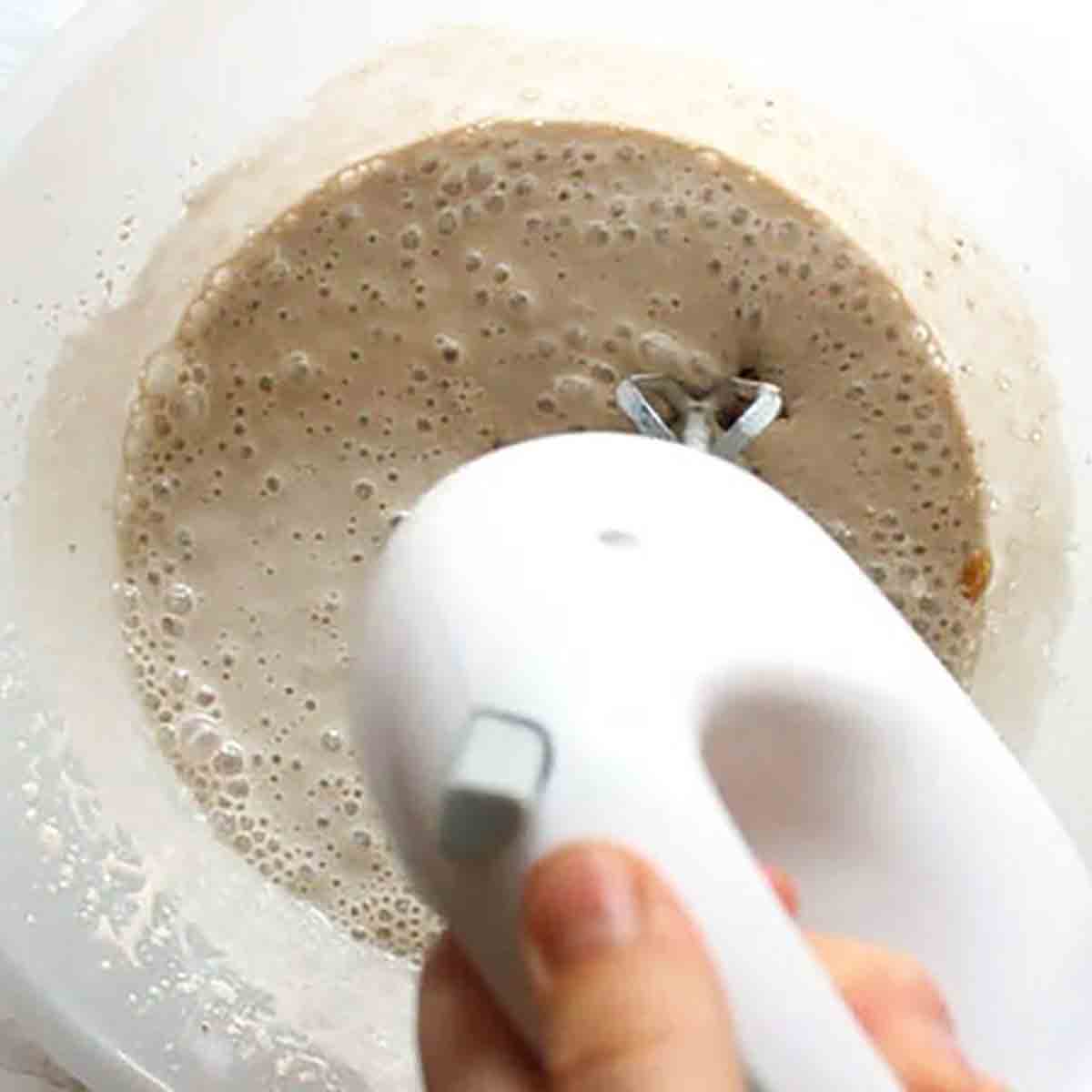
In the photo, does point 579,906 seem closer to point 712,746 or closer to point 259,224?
point 712,746

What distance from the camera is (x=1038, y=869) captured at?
469 mm

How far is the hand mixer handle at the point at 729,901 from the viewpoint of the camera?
379mm

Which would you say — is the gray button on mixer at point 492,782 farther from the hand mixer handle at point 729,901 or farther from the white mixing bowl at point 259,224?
the white mixing bowl at point 259,224

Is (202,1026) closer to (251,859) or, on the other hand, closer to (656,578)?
(251,859)

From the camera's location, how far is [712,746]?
449 millimetres

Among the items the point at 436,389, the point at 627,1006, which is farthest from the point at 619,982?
the point at 436,389

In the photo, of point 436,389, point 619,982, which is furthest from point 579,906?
point 436,389

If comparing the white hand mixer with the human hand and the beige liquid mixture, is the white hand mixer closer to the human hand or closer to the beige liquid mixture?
the human hand

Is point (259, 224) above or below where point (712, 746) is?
above

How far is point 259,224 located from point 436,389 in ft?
0.32

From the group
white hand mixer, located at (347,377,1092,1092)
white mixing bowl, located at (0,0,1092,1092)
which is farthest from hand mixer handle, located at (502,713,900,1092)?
white mixing bowl, located at (0,0,1092,1092)

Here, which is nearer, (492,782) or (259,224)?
(492,782)

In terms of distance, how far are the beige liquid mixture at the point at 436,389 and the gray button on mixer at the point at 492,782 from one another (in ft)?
1.00

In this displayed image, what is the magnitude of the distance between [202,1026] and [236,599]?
0.17m
